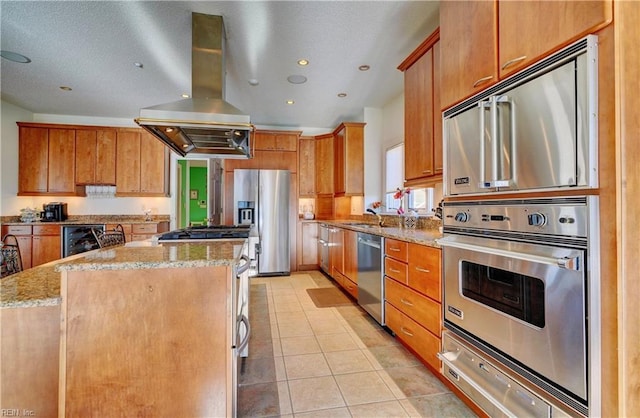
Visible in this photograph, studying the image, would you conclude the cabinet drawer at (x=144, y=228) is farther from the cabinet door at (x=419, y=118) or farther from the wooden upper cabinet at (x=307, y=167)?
the cabinet door at (x=419, y=118)

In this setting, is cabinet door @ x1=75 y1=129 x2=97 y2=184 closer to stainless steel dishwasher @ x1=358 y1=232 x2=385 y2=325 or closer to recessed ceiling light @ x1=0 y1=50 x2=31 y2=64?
recessed ceiling light @ x1=0 y1=50 x2=31 y2=64

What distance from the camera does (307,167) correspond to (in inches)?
213

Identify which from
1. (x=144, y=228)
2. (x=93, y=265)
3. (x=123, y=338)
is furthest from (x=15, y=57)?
(x=123, y=338)

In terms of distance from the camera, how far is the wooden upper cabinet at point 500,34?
1.09 m

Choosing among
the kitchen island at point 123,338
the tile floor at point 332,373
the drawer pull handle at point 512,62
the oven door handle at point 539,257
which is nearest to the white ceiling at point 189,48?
the drawer pull handle at point 512,62

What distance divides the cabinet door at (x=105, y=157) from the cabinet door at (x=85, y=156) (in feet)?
0.19

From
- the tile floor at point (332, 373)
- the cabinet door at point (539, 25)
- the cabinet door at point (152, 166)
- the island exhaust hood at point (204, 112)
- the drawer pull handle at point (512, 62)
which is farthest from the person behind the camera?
the cabinet door at point (152, 166)

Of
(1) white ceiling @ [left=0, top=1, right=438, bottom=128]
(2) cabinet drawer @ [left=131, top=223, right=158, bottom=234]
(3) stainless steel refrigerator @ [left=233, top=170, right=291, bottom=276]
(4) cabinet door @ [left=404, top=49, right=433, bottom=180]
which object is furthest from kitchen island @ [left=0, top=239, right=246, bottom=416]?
(2) cabinet drawer @ [left=131, top=223, right=158, bottom=234]

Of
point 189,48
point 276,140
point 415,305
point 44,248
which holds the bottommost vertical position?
point 415,305

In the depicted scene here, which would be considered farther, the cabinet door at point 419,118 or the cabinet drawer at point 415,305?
the cabinet door at point 419,118

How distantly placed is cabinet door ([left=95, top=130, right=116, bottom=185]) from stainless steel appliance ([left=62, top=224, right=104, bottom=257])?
81 centimetres

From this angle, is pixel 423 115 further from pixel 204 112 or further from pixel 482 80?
pixel 204 112

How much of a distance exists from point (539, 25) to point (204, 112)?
2027 millimetres

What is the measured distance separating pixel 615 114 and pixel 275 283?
4111 millimetres
